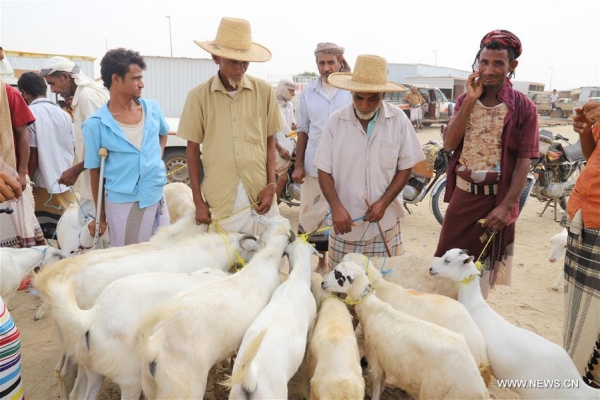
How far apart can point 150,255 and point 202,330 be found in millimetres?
1078

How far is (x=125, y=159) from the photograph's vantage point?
12.2ft

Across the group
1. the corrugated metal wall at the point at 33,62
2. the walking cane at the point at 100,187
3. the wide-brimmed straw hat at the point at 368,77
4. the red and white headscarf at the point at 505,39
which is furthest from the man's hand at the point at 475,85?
the corrugated metal wall at the point at 33,62

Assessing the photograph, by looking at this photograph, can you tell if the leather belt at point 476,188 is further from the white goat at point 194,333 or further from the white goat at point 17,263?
the white goat at point 17,263

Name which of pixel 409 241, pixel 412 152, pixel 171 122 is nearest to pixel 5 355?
pixel 412 152

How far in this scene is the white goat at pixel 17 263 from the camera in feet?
10.8

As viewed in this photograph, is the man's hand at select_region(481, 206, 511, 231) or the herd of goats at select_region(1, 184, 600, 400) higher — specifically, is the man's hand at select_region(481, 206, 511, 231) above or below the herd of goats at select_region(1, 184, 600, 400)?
above

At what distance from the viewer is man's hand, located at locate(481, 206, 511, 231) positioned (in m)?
3.35

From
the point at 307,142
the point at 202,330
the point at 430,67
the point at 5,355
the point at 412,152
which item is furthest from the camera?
the point at 430,67

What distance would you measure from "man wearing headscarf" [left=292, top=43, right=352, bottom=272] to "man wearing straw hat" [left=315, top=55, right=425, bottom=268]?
1.12 m

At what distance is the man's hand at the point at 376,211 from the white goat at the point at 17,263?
2575 mm

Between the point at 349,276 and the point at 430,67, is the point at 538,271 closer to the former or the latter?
the point at 349,276

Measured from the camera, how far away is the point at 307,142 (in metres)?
5.18

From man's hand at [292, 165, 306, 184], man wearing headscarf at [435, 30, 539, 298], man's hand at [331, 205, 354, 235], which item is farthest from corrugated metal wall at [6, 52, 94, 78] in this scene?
man wearing headscarf at [435, 30, 539, 298]

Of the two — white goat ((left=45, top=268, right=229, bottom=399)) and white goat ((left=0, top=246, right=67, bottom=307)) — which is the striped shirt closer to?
white goat ((left=45, top=268, right=229, bottom=399))
